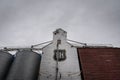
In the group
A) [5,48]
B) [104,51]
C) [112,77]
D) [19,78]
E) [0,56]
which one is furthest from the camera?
[5,48]

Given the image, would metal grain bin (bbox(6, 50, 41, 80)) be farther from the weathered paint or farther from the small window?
the small window

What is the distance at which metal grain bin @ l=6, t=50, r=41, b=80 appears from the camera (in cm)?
1507

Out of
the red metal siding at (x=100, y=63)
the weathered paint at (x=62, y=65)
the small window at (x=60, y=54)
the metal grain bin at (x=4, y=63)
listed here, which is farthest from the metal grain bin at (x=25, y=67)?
the red metal siding at (x=100, y=63)

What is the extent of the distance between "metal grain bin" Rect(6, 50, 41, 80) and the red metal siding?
20.5 feet

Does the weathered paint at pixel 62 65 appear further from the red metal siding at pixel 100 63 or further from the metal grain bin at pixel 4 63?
the metal grain bin at pixel 4 63

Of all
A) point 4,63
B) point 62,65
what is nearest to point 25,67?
point 4,63

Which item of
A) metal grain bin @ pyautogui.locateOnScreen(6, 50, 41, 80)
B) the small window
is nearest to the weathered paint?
the small window

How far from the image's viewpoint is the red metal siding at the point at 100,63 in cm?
1638

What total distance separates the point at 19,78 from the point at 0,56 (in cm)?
494

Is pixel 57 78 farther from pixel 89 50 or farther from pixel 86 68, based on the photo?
pixel 89 50

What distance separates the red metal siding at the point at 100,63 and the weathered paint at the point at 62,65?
947mm

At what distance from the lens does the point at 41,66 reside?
17.8 meters

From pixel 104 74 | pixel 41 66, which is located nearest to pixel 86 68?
pixel 104 74

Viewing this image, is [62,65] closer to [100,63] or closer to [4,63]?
[100,63]
